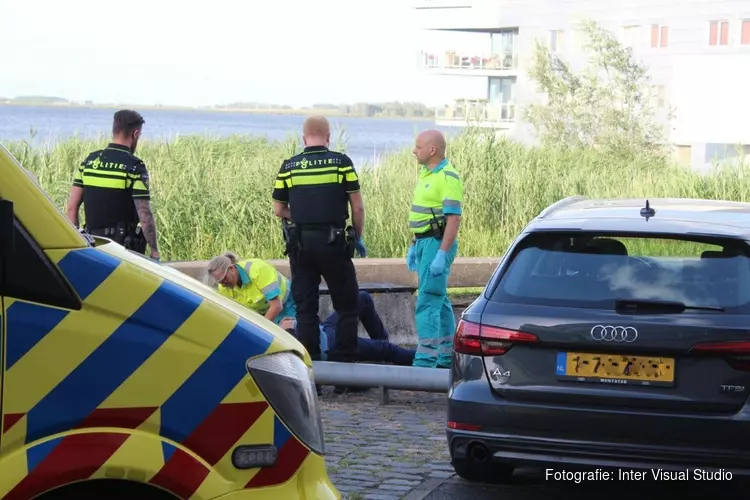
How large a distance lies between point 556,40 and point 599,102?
34596mm

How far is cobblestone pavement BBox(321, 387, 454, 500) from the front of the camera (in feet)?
20.2

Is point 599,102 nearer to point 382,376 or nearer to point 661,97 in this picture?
point 661,97

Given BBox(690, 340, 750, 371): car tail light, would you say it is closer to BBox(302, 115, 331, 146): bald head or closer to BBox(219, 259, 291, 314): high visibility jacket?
BBox(302, 115, 331, 146): bald head

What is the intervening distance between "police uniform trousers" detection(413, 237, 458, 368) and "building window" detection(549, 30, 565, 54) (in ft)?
248

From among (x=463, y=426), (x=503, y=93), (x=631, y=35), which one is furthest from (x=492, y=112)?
(x=463, y=426)

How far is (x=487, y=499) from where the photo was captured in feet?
19.3

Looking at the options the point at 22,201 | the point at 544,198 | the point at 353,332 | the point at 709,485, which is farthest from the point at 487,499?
the point at 544,198

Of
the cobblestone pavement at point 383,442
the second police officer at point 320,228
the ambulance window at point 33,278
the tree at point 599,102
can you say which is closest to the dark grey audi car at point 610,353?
the cobblestone pavement at point 383,442

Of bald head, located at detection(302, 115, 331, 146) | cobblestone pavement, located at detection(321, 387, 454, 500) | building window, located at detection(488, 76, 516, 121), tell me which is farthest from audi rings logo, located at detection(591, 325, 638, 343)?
building window, located at detection(488, 76, 516, 121)

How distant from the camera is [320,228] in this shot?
8.40m

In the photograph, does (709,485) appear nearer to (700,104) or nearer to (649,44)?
(700,104)

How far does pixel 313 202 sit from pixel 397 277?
10.0 ft

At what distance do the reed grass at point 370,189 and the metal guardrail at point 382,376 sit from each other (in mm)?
5685

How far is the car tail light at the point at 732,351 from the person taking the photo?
4996 millimetres
